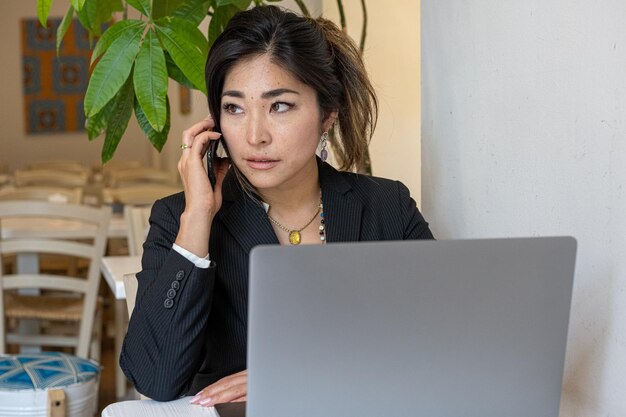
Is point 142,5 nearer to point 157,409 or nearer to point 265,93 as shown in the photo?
point 265,93

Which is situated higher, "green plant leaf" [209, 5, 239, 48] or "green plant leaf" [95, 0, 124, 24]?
"green plant leaf" [95, 0, 124, 24]

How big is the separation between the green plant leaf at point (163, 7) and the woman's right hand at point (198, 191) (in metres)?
0.59

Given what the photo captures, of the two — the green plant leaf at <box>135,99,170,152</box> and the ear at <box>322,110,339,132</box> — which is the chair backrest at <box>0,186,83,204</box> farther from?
the ear at <box>322,110,339,132</box>

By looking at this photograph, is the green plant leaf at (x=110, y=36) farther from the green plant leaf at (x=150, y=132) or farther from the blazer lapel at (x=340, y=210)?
the blazer lapel at (x=340, y=210)

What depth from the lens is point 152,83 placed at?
→ 2096 millimetres

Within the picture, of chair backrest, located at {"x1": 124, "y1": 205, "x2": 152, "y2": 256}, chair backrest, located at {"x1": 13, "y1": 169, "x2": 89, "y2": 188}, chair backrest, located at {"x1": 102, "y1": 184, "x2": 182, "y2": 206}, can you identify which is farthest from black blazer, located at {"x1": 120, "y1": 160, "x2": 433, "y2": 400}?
chair backrest, located at {"x1": 13, "y1": 169, "x2": 89, "y2": 188}

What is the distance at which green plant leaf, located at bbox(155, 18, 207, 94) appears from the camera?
211cm

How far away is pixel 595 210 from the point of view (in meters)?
1.57

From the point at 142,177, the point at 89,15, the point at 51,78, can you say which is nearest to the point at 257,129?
the point at 89,15

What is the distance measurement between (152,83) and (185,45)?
11 cm

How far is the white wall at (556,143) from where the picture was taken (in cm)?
152

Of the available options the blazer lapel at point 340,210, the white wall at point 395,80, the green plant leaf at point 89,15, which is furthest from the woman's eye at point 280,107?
the white wall at point 395,80

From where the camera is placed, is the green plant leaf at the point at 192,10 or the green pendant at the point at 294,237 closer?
the green pendant at the point at 294,237

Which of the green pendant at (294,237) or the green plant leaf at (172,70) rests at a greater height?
the green plant leaf at (172,70)
